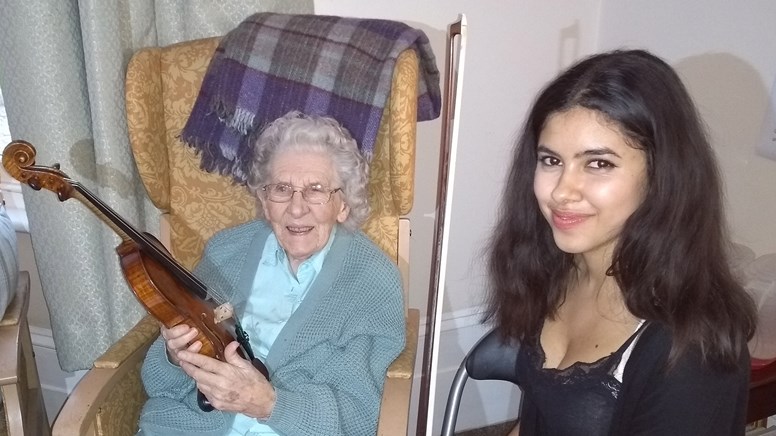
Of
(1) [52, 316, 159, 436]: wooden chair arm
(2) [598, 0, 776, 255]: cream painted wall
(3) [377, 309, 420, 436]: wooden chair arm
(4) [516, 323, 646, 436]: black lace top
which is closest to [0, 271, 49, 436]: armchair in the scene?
(1) [52, 316, 159, 436]: wooden chair arm

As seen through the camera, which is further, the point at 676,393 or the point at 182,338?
the point at 182,338

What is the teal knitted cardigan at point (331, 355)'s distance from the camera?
131cm

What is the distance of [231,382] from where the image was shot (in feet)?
3.86

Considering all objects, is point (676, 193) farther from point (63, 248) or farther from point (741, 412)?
point (63, 248)

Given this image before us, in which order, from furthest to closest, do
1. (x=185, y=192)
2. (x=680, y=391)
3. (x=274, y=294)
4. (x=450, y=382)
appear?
(x=450, y=382) → (x=185, y=192) → (x=274, y=294) → (x=680, y=391)

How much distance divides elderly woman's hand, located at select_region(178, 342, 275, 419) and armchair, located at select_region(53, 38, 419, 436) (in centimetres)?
21

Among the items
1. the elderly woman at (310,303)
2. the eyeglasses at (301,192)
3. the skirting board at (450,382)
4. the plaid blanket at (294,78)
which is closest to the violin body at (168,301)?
the elderly woman at (310,303)

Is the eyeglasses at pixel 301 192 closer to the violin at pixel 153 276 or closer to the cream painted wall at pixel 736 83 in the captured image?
the violin at pixel 153 276

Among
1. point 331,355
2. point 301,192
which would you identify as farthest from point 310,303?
point 301,192

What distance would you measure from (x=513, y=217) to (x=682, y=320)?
15.4 inches

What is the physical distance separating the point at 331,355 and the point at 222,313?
0.25 metres

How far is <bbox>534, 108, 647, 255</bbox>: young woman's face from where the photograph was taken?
1012 millimetres

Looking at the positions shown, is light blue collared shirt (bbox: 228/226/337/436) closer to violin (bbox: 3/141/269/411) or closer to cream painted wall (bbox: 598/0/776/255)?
violin (bbox: 3/141/269/411)

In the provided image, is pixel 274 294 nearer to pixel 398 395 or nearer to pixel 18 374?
pixel 398 395
